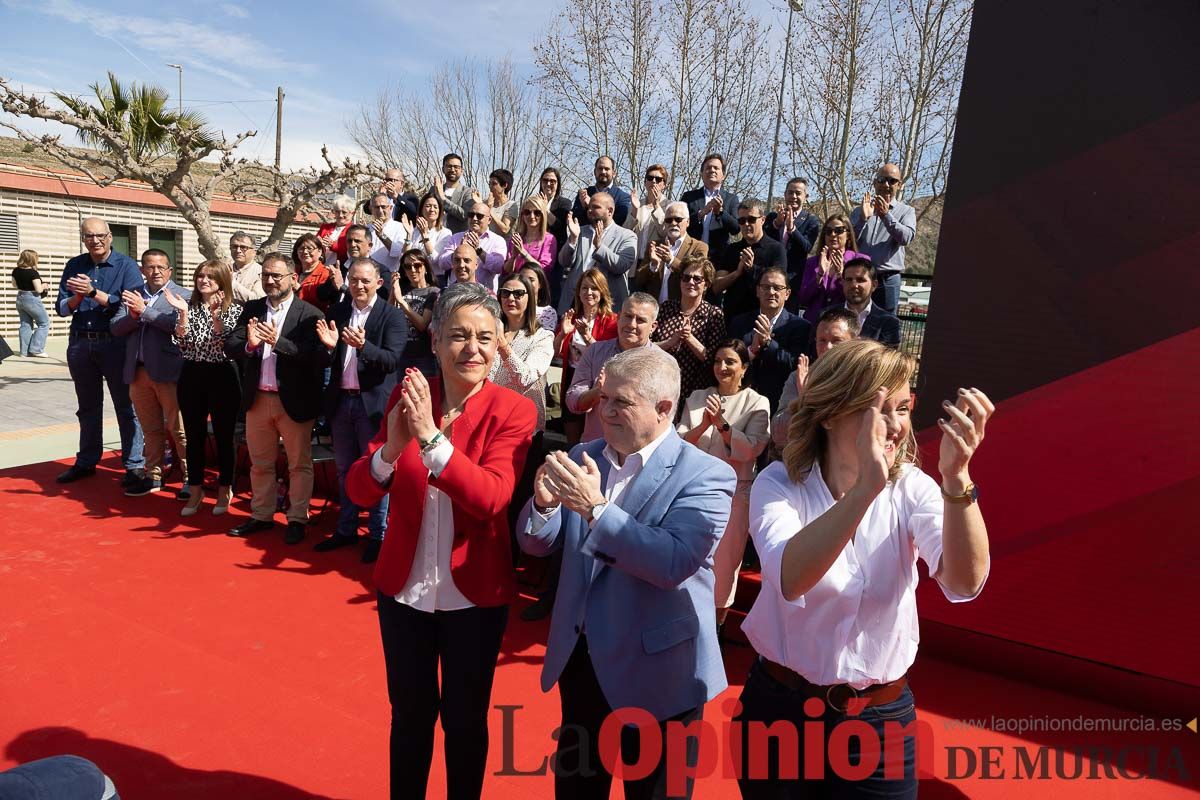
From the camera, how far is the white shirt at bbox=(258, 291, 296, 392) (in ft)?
17.6

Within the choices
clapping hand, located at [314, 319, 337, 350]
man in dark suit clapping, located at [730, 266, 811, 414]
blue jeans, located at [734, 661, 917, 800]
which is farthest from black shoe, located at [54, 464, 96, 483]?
blue jeans, located at [734, 661, 917, 800]

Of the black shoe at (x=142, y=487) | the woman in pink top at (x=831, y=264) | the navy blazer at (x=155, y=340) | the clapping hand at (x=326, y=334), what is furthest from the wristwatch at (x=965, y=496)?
the black shoe at (x=142, y=487)

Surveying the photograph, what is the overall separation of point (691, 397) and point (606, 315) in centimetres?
108

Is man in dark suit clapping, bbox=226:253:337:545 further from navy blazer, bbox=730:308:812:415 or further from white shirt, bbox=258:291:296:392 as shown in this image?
navy blazer, bbox=730:308:812:415

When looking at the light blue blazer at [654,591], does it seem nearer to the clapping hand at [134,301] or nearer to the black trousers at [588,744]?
the black trousers at [588,744]

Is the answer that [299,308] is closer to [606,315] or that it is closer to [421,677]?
[606,315]

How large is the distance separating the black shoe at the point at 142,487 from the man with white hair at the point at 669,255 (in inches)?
180

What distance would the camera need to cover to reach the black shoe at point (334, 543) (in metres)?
Answer: 5.36

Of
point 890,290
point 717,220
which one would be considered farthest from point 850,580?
point 717,220

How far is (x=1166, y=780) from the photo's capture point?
3.14 metres

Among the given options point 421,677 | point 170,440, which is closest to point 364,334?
point 170,440

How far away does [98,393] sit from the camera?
6.73 meters

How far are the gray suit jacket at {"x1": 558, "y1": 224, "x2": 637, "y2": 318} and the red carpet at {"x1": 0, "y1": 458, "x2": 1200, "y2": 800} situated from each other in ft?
9.56

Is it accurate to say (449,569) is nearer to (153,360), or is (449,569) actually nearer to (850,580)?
(850,580)
